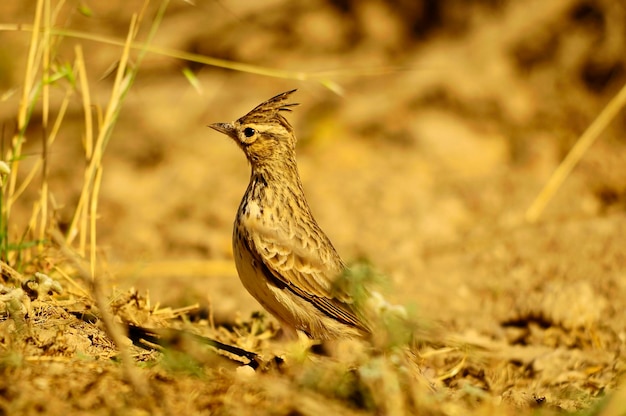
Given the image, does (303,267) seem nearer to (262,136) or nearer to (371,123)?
(262,136)

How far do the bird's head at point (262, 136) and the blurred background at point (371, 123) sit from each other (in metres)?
2.32

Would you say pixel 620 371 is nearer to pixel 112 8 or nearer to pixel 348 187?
pixel 348 187

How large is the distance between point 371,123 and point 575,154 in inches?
90.4

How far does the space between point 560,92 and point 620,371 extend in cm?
430

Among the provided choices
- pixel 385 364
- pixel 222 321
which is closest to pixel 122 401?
pixel 385 364

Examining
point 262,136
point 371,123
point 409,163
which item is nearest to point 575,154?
point 409,163

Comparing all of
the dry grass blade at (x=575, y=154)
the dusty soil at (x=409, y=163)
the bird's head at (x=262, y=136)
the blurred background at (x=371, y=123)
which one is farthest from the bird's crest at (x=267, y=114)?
the dry grass blade at (x=575, y=154)

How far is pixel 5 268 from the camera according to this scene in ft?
13.7

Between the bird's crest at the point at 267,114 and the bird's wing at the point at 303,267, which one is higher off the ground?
the bird's crest at the point at 267,114

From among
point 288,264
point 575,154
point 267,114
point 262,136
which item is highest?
point 575,154

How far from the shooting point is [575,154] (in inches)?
296

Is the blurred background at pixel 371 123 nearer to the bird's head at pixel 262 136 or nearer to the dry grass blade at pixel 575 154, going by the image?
the dry grass blade at pixel 575 154

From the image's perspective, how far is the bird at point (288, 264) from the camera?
175 inches

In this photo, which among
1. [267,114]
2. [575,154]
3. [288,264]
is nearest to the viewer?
[288,264]
